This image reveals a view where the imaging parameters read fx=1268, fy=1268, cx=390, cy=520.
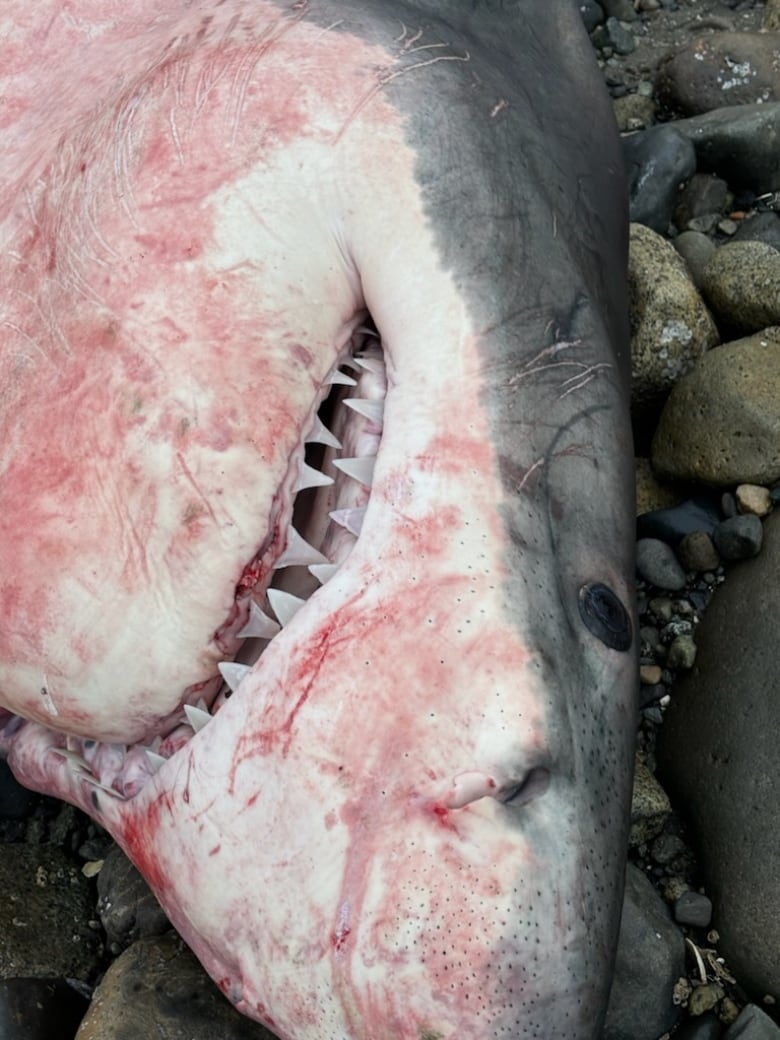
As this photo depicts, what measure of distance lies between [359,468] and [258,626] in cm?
30

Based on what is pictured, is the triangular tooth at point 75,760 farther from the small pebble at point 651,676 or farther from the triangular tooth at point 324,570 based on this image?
the small pebble at point 651,676

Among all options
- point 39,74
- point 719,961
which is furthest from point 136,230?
point 719,961

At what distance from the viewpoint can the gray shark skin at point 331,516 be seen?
1.78 meters

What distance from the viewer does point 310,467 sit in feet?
6.89

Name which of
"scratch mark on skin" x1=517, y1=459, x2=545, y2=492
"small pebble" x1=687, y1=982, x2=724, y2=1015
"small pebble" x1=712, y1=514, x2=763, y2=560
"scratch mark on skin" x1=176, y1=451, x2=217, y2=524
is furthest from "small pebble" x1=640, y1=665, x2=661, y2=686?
"scratch mark on skin" x1=176, y1=451, x2=217, y2=524

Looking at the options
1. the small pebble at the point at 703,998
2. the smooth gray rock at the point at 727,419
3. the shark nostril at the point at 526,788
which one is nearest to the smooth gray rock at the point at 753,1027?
the small pebble at the point at 703,998

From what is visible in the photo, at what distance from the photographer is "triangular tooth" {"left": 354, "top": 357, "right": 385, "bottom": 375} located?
2.13 m

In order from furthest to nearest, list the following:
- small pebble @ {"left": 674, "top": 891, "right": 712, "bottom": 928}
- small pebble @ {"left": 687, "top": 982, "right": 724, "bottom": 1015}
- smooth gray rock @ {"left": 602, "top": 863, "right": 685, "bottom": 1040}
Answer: small pebble @ {"left": 674, "top": 891, "right": 712, "bottom": 928} < small pebble @ {"left": 687, "top": 982, "right": 724, "bottom": 1015} < smooth gray rock @ {"left": 602, "top": 863, "right": 685, "bottom": 1040}

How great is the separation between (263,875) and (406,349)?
86 cm

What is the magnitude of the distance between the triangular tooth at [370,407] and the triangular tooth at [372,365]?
57mm

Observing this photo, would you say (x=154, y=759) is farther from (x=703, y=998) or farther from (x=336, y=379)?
(x=703, y=998)

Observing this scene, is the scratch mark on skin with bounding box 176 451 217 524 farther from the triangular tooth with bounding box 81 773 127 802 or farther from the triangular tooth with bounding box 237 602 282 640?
the triangular tooth with bounding box 81 773 127 802

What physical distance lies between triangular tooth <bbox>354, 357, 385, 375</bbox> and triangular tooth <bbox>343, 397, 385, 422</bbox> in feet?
→ 0.19

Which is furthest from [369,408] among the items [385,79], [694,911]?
[694,911]
